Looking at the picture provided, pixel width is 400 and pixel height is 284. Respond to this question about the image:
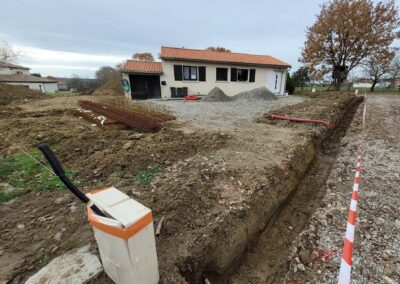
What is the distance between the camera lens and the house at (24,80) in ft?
103

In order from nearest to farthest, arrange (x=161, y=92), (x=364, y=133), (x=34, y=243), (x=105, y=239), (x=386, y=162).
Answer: (x=105, y=239), (x=34, y=243), (x=386, y=162), (x=364, y=133), (x=161, y=92)

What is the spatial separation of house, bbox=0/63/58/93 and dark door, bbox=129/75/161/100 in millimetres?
28850

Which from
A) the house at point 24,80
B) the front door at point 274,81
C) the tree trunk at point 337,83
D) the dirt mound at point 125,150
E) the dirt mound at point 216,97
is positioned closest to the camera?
the dirt mound at point 125,150

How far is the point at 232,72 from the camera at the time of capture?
15453 millimetres

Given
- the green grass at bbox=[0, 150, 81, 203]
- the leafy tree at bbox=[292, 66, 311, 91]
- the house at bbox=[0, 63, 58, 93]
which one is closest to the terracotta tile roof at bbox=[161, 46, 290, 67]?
the leafy tree at bbox=[292, 66, 311, 91]

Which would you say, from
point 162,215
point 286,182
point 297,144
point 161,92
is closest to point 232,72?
point 161,92

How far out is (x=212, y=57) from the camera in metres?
15.0

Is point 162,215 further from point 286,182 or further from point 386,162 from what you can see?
point 386,162

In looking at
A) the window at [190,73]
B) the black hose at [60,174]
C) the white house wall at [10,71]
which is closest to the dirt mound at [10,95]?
the window at [190,73]

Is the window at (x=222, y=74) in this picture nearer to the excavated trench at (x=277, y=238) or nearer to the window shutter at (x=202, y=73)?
the window shutter at (x=202, y=73)

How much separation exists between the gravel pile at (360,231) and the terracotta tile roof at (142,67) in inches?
505

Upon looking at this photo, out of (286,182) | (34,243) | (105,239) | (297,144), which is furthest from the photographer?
(297,144)

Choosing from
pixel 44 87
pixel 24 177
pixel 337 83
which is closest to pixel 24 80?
pixel 44 87

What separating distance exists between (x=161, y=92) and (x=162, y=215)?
13.1 m
